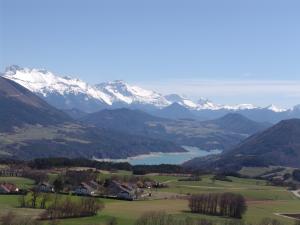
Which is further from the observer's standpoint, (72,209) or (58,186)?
(58,186)

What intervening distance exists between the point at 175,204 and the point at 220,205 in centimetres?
921

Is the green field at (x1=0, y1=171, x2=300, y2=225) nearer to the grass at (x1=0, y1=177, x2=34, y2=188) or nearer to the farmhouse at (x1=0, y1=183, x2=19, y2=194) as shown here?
the grass at (x1=0, y1=177, x2=34, y2=188)

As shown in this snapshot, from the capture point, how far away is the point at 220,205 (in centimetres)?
10462

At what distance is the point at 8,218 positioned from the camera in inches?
2913

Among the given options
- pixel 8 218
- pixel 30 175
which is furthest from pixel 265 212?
pixel 30 175

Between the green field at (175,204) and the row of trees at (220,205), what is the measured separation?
4.94 ft

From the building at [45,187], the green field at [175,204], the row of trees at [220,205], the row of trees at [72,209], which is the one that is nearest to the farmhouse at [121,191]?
the green field at [175,204]

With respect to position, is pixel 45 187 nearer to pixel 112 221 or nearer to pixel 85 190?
pixel 85 190

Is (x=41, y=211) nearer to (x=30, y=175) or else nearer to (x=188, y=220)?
(x=188, y=220)

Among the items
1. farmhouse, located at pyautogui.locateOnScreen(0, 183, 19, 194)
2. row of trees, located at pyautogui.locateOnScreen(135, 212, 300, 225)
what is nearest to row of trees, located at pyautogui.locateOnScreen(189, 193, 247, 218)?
row of trees, located at pyautogui.locateOnScreen(135, 212, 300, 225)

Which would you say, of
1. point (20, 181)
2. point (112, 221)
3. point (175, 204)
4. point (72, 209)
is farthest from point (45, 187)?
point (112, 221)

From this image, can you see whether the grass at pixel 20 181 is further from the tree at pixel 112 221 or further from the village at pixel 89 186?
the tree at pixel 112 221

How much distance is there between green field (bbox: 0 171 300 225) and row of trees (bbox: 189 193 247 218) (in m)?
1.50

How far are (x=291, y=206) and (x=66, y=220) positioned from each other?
49176mm
